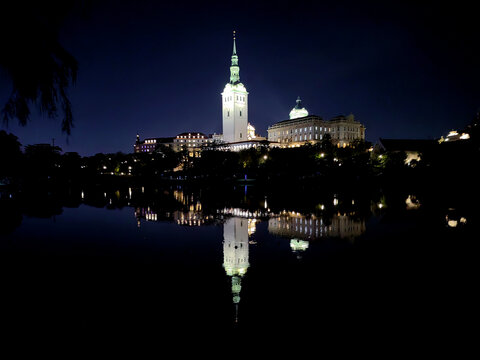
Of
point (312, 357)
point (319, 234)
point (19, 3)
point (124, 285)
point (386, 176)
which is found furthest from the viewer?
point (386, 176)

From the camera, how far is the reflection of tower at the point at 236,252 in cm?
815

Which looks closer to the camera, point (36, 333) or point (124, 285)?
point (36, 333)

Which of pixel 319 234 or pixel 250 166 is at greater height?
pixel 250 166

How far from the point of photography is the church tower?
128 metres

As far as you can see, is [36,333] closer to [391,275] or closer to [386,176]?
[391,275]

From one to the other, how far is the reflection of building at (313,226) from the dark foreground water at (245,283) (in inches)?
4.2

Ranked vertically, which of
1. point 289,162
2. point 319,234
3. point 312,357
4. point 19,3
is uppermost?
point 289,162

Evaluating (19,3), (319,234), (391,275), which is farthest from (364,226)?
(19,3)

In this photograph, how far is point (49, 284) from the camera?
828cm

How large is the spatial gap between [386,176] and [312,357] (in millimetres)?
51271

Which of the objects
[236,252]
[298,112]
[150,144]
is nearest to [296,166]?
[236,252]

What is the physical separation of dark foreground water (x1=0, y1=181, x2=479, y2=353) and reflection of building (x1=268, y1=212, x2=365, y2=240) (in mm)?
107

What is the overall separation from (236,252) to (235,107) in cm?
12154

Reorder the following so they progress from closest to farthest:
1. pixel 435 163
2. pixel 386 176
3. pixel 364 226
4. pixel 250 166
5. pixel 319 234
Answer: pixel 319 234 < pixel 364 226 < pixel 435 163 < pixel 386 176 < pixel 250 166
